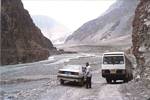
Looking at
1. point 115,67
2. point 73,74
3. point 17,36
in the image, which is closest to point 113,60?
point 115,67

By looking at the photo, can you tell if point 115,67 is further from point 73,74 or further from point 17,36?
point 17,36

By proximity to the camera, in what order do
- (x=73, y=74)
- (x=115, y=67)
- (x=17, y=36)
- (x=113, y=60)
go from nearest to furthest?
(x=73, y=74), (x=115, y=67), (x=113, y=60), (x=17, y=36)

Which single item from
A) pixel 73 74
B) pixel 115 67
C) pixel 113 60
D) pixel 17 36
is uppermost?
pixel 17 36

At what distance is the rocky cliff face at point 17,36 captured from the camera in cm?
9572

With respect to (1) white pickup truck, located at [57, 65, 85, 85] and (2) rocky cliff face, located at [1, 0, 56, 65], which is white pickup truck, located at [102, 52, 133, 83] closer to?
(1) white pickup truck, located at [57, 65, 85, 85]

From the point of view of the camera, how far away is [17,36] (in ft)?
333

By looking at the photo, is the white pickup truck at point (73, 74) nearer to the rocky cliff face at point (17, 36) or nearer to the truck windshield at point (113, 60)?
the truck windshield at point (113, 60)

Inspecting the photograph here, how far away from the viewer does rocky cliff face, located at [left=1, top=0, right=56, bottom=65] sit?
95719 mm

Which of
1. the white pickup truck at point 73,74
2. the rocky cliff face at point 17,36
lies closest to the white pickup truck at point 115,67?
the white pickup truck at point 73,74

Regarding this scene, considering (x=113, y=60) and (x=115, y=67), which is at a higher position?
(x=113, y=60)

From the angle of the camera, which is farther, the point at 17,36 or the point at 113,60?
the point at 17,36

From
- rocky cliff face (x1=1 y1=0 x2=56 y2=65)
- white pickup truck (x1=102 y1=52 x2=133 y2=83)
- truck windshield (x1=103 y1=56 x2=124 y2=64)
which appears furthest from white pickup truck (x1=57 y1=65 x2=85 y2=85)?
rocky cliff face (x1=1 y1=0 x2=56 y2=65)

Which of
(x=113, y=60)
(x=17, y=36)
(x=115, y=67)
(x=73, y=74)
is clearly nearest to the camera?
(x=73, y=74)

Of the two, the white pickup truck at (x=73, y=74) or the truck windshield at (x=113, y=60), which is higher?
the truck windshield at (x=113, y=60)
